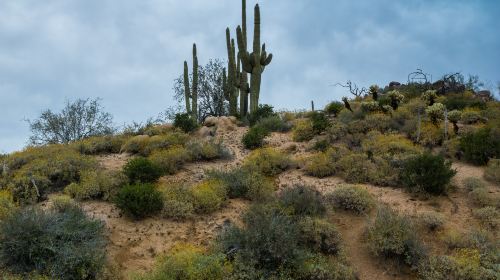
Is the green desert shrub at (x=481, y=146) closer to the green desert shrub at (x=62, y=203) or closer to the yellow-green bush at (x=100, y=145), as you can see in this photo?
the green desert shrub at (x=62, y=203)

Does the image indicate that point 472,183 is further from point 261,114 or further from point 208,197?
point 261,114

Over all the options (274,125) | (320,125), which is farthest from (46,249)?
(274,125)

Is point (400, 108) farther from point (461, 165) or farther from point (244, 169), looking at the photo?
point (244, 169)

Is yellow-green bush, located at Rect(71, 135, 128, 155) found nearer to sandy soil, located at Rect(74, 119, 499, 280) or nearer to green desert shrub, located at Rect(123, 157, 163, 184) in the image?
green desert shrub, located at Rect(123, 157, 163, 184)

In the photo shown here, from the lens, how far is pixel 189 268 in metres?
9.22

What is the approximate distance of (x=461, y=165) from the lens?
553 inches

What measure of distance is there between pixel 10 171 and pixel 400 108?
12.9m

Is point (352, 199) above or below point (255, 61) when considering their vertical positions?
below

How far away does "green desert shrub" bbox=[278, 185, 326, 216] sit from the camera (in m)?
11.3

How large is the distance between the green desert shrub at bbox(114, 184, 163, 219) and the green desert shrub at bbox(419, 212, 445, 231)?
5842 mm

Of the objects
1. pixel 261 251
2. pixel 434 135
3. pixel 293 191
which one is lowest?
pixel 261 251

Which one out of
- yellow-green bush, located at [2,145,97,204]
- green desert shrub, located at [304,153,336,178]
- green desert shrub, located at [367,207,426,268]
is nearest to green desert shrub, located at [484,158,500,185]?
green desert shrub, located at [367,207,426,268]

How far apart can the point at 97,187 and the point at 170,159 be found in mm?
2648

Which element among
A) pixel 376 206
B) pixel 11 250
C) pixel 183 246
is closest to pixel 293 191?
pixel 376 206
